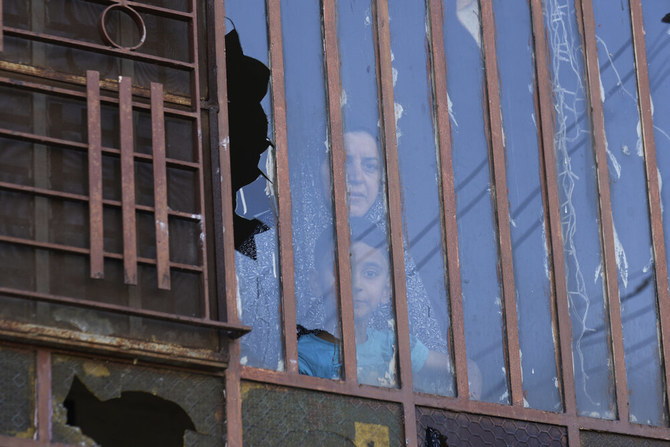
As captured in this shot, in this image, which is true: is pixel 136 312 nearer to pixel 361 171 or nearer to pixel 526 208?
pixel 361 171

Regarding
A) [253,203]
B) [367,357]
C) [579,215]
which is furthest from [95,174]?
[579,215]

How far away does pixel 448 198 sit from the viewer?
12234 mm

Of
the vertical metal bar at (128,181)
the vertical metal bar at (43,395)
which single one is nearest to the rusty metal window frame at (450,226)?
the vertical metal bar at (128,181)

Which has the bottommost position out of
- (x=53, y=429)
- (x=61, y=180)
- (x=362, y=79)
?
(x=53, y=429)

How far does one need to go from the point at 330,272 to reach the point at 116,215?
59.1 inches

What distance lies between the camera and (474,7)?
12.8m

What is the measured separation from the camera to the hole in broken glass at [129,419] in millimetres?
10695

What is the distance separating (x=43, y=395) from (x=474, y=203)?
3.35 metres

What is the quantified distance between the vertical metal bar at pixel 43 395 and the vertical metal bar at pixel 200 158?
1012 millimetres

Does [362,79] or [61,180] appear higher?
[362,79]

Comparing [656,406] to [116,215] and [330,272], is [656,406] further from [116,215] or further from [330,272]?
[116,215]

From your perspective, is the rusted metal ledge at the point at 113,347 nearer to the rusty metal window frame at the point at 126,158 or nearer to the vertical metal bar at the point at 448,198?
the rusty metal window frame at the point at 126,158

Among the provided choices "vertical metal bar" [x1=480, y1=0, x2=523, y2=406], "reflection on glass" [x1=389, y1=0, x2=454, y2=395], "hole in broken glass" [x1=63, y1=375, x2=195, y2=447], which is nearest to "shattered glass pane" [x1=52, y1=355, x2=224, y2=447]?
"hole in broken glass" [x1=63, y1=375, x2=195, y2=447]

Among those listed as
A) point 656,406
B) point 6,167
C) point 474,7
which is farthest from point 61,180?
point 656,406
